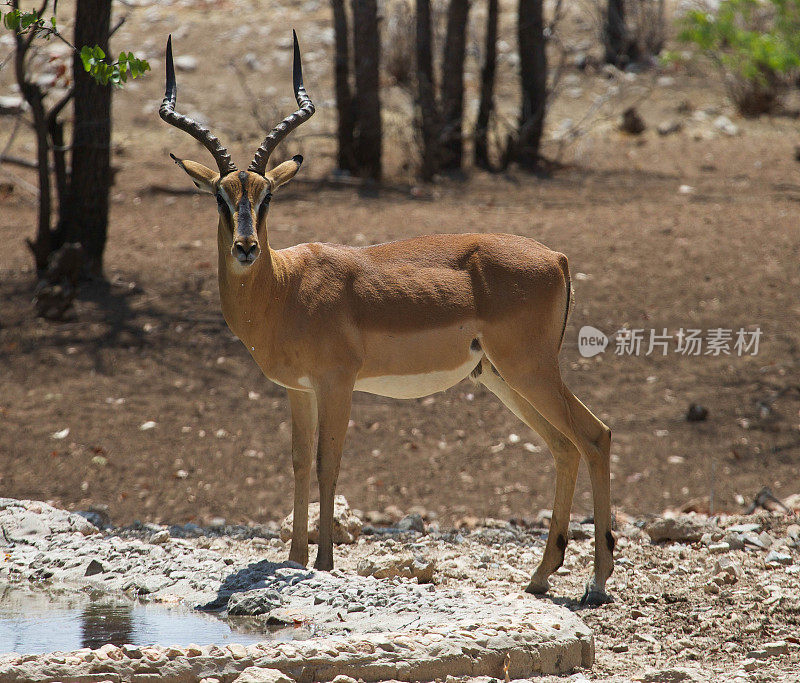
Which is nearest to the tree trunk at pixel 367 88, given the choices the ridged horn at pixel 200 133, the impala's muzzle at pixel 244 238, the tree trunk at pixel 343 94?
the tree trunk at pixel 343 94

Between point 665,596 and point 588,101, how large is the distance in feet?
57.2

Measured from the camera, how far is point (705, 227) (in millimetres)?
13266

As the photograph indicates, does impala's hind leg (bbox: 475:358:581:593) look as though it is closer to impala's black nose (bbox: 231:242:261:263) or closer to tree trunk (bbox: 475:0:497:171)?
impala's black nose (bbox: 231:242:261:263)

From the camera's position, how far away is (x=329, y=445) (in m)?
5.70

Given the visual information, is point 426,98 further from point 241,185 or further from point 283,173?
point 241,185

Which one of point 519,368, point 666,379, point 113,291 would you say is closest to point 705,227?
point 666,379

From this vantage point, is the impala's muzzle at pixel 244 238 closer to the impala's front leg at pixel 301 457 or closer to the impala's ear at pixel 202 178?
the impala's ear at pixel 202 178

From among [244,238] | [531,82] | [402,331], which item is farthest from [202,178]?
[531,82]

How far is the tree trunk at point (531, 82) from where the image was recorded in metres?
16.0

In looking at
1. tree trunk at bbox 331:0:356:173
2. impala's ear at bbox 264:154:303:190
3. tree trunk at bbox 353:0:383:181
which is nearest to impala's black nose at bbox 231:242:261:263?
impala's ear at bbox 264:154:303:190

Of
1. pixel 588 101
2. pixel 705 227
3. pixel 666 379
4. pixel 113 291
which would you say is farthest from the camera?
pixel 588 101

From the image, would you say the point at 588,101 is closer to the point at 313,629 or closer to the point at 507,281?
the point at 507,281

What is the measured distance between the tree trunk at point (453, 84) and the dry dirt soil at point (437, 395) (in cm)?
61

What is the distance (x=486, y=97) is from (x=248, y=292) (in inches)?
458
